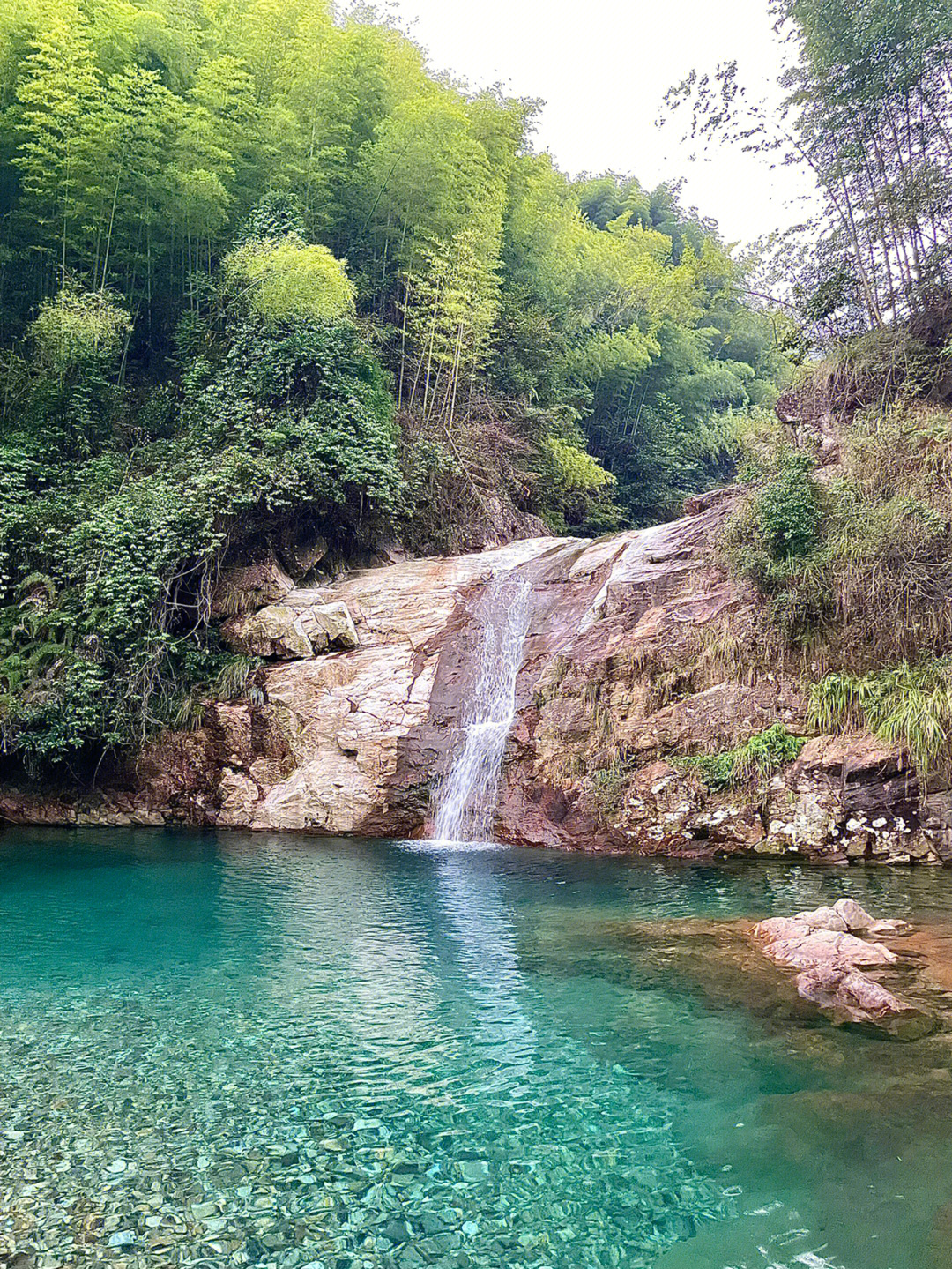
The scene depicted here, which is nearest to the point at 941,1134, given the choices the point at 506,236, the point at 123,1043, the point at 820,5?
the point at 123,1043

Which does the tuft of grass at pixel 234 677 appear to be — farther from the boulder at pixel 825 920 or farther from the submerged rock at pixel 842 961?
the boulder at pixel 825 920

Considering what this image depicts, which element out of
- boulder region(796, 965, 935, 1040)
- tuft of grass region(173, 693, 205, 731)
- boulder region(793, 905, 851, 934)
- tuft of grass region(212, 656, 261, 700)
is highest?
tuft of grass region(212, 656, 261, 700)

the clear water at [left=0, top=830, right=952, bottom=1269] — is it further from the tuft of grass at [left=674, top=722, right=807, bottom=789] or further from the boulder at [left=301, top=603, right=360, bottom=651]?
the boulder at [left=301, top=603, right=360, bottom=651]

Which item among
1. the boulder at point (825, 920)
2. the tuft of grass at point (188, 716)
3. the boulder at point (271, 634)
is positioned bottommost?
the boulder at point (825, 920)

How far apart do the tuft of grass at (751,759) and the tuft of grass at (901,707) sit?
38 centimetres

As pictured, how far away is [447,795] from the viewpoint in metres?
10.1

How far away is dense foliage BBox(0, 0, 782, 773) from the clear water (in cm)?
631

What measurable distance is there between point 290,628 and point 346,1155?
31.2 ft

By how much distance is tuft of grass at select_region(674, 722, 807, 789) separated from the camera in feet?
27.9

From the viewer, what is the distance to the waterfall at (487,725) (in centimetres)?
990

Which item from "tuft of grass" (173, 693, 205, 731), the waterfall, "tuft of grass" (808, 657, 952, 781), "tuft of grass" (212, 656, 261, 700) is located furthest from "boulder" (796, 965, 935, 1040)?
"tuft of grass" (173, 693, 205, 731)

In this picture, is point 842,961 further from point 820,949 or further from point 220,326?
point 220,326

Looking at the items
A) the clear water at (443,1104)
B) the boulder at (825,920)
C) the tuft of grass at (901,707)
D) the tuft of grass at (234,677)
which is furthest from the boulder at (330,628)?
the boulder at (825,920)

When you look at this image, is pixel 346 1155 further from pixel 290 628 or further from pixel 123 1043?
pixel 290 628
